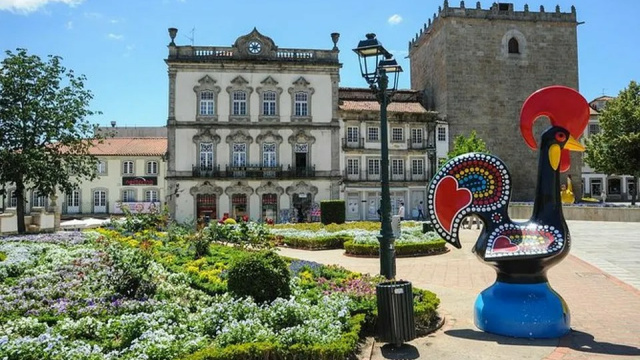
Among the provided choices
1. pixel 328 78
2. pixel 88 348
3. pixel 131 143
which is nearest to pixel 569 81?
pixel 328 78

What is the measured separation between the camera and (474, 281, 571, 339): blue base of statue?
23.2 feet

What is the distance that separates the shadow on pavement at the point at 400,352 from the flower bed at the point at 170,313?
0.46 m

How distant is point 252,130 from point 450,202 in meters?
29.5

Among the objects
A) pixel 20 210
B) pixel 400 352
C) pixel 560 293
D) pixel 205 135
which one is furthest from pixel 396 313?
pixel 205 135

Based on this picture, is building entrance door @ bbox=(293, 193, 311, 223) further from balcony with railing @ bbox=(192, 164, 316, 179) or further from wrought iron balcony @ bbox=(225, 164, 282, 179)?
wrought iron balcony @ bbox=(225, 164, 282, 179)

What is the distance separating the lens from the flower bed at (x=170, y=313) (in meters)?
5.59

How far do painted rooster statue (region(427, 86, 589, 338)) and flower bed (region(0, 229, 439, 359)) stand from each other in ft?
3.74

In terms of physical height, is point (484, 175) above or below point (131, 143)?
below

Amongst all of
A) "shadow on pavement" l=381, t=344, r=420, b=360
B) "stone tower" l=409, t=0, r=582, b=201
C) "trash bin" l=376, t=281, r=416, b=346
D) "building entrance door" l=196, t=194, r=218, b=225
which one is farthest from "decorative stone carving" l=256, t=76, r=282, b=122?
"trash bin" l=376, t=281, r=416, b=346

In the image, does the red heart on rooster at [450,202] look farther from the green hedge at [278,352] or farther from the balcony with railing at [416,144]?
the balcony with railing at [416,144]

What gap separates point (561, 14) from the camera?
40812 mm

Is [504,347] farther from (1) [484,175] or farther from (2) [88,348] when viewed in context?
(2) [88,348]

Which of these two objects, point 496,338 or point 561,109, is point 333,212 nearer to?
point 561,109

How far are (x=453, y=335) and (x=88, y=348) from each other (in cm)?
484
